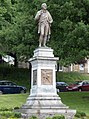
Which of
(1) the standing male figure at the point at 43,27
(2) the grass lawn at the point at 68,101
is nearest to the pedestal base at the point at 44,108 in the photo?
(1) the standing male figure at the point at 43,27

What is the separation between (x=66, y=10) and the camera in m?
29.2

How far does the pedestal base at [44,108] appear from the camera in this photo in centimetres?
2136

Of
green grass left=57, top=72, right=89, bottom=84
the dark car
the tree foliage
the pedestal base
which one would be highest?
the tree foliage

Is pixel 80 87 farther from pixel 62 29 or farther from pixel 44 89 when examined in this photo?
pixel 44 89

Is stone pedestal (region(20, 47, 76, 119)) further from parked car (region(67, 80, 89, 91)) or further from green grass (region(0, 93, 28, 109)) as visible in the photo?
parked car (region(67, 80, 89, 91))

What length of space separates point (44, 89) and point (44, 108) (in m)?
1.34

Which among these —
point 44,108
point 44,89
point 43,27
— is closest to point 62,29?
point 43,27

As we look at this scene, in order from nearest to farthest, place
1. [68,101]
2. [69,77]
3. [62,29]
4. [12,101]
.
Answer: [12,101] → [68,101] → [62,29] → [69,77]

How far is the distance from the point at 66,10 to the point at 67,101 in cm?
649

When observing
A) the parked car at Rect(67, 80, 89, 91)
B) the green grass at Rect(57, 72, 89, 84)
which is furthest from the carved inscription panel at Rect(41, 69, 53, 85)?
the green grass at Rect(57, 72, 89, 84)

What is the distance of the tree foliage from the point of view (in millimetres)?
28531

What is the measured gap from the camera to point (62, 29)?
102 feet

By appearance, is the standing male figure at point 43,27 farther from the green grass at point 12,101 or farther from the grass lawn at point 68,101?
the green grass at point 12,101

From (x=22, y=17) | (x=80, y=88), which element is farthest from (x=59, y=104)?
(x=80, y=88)
